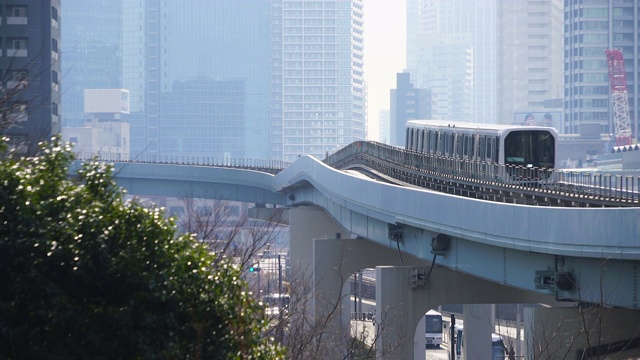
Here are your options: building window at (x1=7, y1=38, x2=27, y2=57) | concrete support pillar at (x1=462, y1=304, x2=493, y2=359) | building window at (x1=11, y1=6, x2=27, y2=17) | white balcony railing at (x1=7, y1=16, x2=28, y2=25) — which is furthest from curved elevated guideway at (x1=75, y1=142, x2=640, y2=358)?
building window at (x1=11, y1=6, x2=27, y2=17)

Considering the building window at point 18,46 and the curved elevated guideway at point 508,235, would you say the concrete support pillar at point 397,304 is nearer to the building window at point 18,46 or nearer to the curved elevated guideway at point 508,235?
the curved elevated guideway at point 508,235

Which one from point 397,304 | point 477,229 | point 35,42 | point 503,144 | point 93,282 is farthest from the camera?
point 35,42

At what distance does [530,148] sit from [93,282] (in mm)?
39671

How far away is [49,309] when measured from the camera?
39.5ft

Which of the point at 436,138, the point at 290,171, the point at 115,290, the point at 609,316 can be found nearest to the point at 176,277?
the point at 115,290

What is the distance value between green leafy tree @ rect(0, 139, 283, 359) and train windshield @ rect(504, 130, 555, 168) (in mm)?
37696

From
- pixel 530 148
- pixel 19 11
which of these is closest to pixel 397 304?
pixel 530 148

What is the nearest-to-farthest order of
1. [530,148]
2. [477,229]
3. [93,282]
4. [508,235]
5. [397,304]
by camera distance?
[93,282], [508,235], [477,229], [397,304], [530,148]

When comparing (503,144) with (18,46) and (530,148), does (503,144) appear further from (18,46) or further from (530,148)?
(18,46)

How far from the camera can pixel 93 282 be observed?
1222cm

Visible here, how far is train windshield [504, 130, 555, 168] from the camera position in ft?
163

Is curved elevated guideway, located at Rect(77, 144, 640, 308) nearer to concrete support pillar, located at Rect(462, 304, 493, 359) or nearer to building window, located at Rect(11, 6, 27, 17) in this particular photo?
concrete support pillar, located at Rect(462, 304, 493, 359)

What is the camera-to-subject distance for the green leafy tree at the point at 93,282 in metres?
12.1

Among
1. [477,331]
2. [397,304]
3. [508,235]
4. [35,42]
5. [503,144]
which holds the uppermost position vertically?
[35,42]
